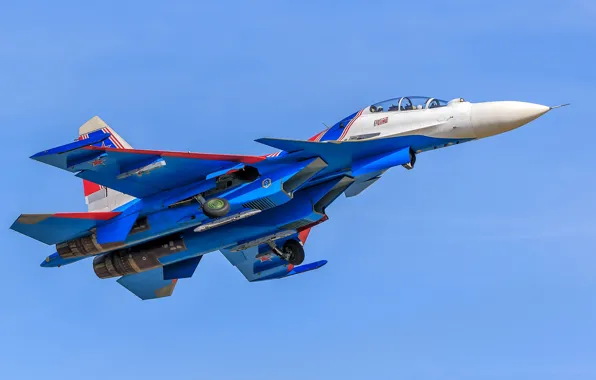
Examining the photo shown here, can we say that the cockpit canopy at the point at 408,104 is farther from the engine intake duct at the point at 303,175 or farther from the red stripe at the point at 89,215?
the red stripe at the point at 89,215

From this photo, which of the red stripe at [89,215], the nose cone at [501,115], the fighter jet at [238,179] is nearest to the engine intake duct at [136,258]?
the fighter jet at [238,179]

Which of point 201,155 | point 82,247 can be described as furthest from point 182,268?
point 201,155

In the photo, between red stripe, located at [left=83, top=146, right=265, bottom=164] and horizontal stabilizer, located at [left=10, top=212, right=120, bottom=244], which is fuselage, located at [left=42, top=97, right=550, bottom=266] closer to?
red stripe, located at [left=83, top=146, right=265, bottom=164]

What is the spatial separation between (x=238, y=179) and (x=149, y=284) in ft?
20.1

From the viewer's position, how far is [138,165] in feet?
100

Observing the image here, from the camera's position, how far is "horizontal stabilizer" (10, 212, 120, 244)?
30984 mm

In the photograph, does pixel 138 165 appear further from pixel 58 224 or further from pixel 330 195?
pixel 330 195

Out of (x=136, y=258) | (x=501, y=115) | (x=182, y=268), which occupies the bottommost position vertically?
(x=182, y=268)

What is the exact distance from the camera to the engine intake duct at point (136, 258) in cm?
3272

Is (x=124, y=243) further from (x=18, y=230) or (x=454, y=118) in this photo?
(x=454, y=118)

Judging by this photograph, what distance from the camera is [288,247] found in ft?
113

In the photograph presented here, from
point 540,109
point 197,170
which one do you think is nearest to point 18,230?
point 197,170

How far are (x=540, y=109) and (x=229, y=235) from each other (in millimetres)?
8517

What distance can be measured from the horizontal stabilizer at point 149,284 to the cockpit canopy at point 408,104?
27.1ft
